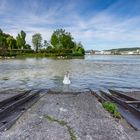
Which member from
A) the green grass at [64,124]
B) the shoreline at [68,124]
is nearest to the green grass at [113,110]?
the shoreline at [68,124]

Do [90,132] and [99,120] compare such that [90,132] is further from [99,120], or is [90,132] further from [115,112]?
[115,112]

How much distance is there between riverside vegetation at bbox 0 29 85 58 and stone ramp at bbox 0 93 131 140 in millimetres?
104751

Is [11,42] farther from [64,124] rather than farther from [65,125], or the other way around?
[65,125]

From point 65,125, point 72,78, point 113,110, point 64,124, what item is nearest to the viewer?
point 65,125

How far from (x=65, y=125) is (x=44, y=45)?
144m

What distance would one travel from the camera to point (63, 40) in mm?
131875

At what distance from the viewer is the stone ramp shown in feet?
22.6

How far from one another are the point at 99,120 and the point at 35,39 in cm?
14529

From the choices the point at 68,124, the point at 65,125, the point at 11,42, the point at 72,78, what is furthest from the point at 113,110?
the point at 11,42

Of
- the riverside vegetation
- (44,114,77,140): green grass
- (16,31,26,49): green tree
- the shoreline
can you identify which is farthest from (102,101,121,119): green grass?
(16,31,26,49): green tree

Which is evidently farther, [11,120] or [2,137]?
[11,120]

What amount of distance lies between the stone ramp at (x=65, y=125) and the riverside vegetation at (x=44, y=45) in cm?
10475

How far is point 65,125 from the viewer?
7918mm

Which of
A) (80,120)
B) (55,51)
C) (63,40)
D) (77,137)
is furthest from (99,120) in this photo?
(63,40)
